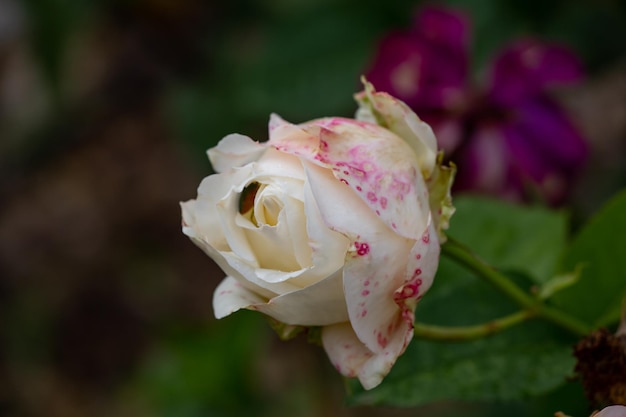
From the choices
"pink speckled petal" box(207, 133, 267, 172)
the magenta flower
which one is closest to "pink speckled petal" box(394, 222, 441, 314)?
"pink speckled petal" box(207, 133, 267, 172)

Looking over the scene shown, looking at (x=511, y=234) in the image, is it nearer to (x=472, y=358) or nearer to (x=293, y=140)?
(x=472, y=358)

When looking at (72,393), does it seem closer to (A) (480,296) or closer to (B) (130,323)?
(B) (130,323)

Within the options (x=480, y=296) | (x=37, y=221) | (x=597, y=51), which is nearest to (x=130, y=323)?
(x=37, y=221)

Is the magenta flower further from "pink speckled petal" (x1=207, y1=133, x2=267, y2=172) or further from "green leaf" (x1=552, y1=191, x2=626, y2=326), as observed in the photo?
"pink speckled petal" (x1=207, y1=133, x2=267, y2=172)

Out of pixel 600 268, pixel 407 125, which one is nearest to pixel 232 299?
pixel 407 125

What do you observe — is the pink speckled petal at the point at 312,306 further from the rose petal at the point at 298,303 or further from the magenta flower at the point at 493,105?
the magenta flower at the point at 493,105

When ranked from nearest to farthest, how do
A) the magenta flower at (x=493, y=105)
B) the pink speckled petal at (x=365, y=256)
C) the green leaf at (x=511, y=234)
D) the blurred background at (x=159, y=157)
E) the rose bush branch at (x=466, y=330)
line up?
1. the pink speckled petal at (x=365, y=256)
2. the rose bush branch at (x=466, y=330)
3. the green leaf at (x=511, y=234)
4. the magenta flower at (x=493, y=105)
5. the blurred background at (x=159, y=157)

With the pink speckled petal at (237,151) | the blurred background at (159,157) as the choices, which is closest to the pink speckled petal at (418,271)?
the pink speckled petal at (237,151)
